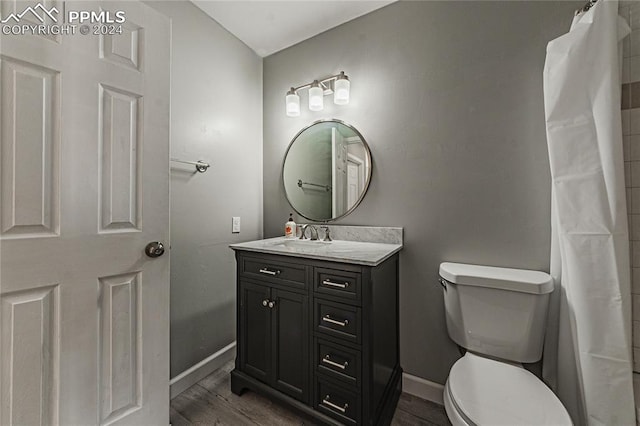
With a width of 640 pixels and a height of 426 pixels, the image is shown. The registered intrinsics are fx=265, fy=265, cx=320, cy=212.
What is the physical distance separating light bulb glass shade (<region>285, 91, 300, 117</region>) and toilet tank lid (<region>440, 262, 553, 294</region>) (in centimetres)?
148

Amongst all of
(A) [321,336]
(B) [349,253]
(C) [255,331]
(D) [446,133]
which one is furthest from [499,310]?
(C) [255,331]

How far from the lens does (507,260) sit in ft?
4.55

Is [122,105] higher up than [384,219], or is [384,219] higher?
[122,105]

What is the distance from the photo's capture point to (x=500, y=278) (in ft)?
3.99

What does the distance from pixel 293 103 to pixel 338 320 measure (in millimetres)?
1549

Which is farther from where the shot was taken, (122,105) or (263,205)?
(263,205)

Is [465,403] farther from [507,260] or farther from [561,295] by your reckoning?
[507,260]

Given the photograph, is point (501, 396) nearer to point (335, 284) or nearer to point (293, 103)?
point (335, 284)

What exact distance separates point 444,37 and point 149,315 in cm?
214

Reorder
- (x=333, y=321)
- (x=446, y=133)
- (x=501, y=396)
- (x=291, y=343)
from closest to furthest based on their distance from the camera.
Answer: (x=501, y=396) → (x=333, y=321) → (x=291, y=343) → (x=446, y=133)

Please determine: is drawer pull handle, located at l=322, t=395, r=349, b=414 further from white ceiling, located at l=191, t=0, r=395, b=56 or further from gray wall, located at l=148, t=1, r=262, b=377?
white ceiling, located at l=191, t=0, r=395, b=56

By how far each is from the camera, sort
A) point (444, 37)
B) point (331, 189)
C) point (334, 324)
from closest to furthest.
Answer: point (334, 324), point (444, 37), point (331, 189)

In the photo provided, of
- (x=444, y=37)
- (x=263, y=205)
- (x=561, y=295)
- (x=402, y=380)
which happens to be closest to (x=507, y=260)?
(x=561, y=295)

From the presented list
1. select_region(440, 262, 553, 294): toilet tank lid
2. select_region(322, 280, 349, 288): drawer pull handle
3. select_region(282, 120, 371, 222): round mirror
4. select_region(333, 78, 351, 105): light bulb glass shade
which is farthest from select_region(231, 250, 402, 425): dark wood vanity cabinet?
select_region(333, 78, 351, 105): light bulb glass shade
